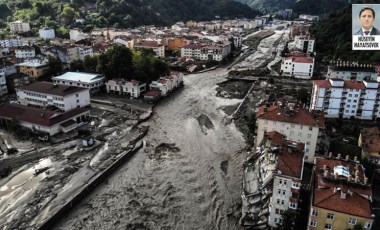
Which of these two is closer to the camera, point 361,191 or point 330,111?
point 361,191

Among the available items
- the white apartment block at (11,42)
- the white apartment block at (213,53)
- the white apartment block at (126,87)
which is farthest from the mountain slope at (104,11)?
the white apartment block at (126,87)

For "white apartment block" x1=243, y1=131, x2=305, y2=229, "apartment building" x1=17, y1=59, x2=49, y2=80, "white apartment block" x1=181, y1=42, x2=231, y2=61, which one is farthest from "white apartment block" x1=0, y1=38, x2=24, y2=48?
"white apartment block" x1=243, y1=131, x2=305, y2=229

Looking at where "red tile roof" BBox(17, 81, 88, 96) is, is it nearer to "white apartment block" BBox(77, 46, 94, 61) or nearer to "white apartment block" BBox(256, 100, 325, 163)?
"white apartment block" BBox(77, 46, 94, 61)

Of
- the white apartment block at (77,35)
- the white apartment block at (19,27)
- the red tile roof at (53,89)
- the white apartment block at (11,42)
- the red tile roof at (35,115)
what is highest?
the white apartment block at (19,27)

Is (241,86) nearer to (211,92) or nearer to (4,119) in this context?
(211,92)

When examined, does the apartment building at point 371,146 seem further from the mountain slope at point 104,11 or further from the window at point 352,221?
the mountain slope at point 104,11

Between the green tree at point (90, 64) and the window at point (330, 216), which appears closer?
the window at point (330, 216)

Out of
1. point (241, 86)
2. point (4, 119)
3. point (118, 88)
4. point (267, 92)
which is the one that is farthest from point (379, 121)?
point (4, 119)

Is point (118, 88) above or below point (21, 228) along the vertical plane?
above
